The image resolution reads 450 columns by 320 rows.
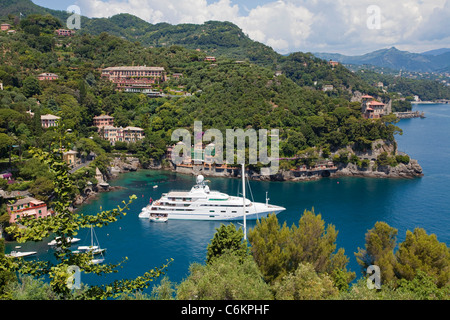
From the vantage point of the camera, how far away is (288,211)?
30.2m

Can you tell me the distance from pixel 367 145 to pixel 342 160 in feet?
13.0

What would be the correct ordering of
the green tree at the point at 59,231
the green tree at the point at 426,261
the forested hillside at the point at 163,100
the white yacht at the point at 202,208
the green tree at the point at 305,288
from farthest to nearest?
the forested hillside at the point at 163,100 < the white yacht at the point at 202,208 < the green tree at the point at 426,261 < the green tree at the point at 305,288 < the green tree at the point at 59,231

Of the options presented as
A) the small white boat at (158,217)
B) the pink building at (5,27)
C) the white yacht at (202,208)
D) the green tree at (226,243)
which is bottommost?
the small white boat at (158,217)

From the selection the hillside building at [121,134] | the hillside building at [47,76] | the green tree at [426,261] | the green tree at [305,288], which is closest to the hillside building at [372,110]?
the hillside building at [121,134]

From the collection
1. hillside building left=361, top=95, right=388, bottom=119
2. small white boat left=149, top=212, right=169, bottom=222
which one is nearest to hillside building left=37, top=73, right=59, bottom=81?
small white boat left=149, top=212, right=169, bottom=222

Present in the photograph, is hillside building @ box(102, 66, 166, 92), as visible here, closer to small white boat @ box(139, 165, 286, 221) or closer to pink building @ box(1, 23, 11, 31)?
pink building @ box(1, 23, 11, 31)

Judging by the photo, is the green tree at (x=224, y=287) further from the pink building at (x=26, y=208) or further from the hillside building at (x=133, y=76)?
the hillside building at (x=133, y=76)

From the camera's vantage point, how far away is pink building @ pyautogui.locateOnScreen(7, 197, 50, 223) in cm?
2464

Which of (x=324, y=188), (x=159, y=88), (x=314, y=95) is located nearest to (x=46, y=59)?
(x=159, y=88)

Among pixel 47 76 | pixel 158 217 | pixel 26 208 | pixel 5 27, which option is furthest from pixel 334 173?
pixel 5 27

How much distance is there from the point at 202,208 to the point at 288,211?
7184 millimetres

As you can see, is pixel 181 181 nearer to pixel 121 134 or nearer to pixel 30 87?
pixel 121 134

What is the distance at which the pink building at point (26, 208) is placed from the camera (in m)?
24.6

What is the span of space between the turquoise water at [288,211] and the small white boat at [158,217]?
1.42ft
